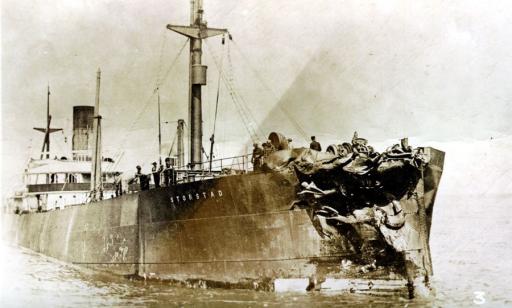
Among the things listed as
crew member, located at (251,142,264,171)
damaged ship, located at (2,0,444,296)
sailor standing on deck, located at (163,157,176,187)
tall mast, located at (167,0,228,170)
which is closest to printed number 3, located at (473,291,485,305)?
damaged ship, located at (2,0,444,296)

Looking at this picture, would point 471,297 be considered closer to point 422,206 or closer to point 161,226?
point 422,206

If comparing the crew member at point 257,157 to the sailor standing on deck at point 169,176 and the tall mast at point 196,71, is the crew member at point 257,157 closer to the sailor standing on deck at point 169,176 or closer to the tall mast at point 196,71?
the sailor standing on deck at point 169,176

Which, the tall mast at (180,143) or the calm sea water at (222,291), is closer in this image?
the calm sea water at (222,291)

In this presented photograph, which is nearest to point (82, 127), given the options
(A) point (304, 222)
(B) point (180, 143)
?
(B) point (180, 143)

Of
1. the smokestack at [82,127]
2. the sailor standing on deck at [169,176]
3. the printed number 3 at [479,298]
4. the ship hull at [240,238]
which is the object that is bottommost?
the printed number 3 at [479,298]

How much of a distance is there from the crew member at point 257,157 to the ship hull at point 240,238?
409 millimetres

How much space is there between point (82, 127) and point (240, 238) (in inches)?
754

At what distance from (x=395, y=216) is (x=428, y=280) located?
76.5 inches

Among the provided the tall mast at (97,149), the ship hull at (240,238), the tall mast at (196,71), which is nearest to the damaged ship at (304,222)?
the ship hull at (240,238)

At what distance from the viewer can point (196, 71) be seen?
672 inches

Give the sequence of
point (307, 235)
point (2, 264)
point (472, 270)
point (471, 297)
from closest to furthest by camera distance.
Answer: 1. point (307, 235)
2. point (471, 297)
3. point (472, 270)
4. point (2, 264)

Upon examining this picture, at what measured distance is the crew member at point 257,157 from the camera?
12953 millimetres

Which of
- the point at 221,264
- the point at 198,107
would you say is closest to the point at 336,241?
the point at 221,264

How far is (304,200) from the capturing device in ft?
39.8
